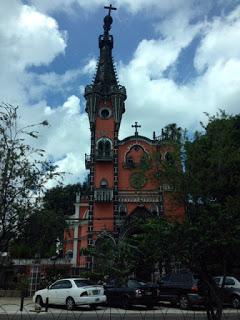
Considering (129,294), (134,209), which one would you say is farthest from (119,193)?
(129,294)

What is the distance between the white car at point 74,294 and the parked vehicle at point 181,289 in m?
3.41

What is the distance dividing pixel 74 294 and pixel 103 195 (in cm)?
2077

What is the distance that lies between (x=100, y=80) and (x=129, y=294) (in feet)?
95.7

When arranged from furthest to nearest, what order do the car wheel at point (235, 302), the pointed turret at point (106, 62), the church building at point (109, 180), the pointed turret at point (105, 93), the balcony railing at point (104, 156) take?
the pointed turret at point (106, 62)
the pointed turret at point (105, 93)
the balcony railing at point (104, 156)
the church building at point (109, 180)
the car wheel at point (235, 302)

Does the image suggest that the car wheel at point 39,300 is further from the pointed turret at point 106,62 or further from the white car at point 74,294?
the pointed turret at point 106,62

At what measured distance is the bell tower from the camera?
39.3 meters

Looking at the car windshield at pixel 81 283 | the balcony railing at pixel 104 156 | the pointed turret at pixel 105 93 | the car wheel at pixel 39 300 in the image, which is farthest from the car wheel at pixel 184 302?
the pointed turret at pixel 105 93

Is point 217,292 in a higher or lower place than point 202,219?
lower

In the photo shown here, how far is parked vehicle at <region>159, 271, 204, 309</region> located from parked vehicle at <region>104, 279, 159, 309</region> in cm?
76

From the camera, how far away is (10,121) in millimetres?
8609

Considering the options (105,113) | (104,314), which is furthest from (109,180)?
(104,314)

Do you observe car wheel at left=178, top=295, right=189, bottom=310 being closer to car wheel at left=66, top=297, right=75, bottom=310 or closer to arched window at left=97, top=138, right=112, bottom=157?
car wheel at left=66, top=297, right=75, bottom=310

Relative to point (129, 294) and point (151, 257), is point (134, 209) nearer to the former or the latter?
point (129, 294)

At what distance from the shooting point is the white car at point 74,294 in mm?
18641
